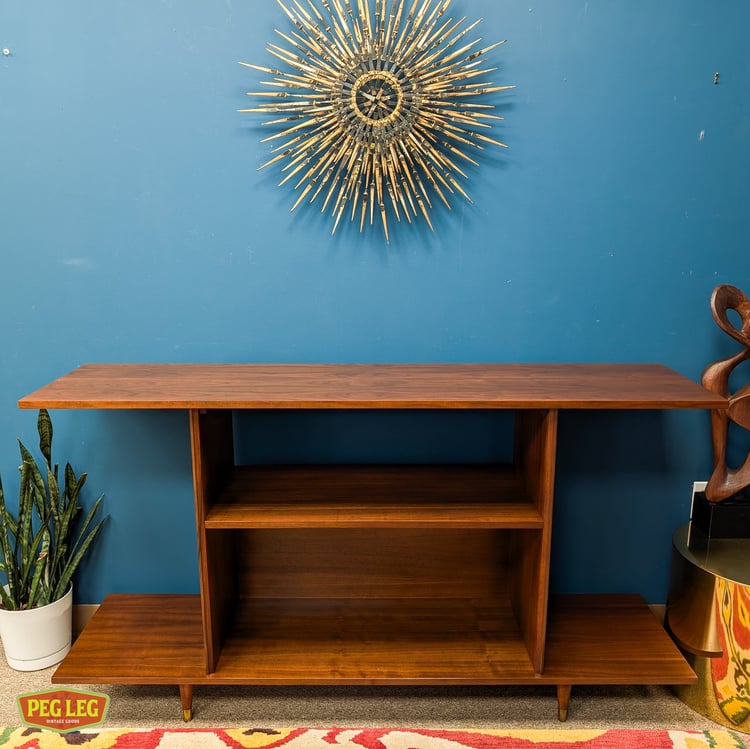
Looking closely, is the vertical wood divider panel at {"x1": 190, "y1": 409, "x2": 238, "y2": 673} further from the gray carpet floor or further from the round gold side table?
the round gold side table

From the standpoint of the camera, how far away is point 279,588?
197 cm

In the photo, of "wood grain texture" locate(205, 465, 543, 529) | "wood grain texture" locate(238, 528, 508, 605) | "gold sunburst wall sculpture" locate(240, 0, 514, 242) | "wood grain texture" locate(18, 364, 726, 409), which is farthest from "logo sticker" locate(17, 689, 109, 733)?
"gold sunburst wall sculpture" locate(240, 0, 514, 242)

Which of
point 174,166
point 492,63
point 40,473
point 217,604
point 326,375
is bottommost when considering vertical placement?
point 217,604

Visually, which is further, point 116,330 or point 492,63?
point 116,330

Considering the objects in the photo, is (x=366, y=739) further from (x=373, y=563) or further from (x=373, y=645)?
(x=373, y=563)

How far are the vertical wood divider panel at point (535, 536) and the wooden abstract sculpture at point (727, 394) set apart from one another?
18.4 inches

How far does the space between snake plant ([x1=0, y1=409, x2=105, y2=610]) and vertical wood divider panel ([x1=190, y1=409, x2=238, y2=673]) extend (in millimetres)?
369

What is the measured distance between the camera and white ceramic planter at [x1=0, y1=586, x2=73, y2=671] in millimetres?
1858

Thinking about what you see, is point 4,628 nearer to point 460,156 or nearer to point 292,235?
point 292,235

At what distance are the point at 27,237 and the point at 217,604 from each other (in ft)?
3.30

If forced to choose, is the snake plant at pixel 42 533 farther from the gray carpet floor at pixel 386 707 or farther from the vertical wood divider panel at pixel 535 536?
the vertical wood divider panel at pixel 535 536

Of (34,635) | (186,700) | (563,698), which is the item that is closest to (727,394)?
(563,698)

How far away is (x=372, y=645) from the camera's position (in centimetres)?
178

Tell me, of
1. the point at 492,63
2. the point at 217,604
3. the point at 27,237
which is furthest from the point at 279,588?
the point at 492,63
